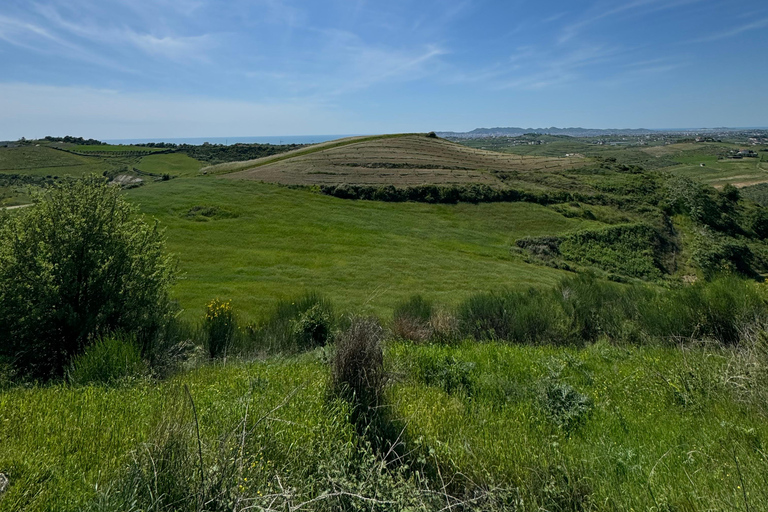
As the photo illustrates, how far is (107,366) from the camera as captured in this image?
654 cm

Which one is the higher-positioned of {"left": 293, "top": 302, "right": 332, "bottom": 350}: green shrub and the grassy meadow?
the grassy meadow

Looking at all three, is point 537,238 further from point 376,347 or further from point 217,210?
point 376,347

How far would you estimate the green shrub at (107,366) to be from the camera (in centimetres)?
630

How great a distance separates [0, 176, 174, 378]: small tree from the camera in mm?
8703

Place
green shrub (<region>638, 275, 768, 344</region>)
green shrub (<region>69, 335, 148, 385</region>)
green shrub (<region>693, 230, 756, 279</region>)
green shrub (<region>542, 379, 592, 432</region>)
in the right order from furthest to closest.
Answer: green shrub (<region>693, 230, 756, 279</region>) → green shrub (<region>638, 275, 768, 344</region>) → green shrub (<region>69, 335, 148, 385</region>) → green shrub (<region>542, 379, 592, 432</region>)

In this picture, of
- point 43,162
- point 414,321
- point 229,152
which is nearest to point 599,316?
point 414,321

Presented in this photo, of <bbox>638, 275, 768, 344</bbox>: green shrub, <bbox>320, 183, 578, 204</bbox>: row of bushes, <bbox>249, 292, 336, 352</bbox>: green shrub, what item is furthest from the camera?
<bbox>320, 183, 578, 204</bbox>: row of bushes

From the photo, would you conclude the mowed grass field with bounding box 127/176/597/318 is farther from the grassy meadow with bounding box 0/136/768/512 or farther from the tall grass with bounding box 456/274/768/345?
the tall grass with bounding box 456/274/768/345

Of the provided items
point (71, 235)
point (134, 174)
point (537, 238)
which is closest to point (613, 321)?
point (71, 235)

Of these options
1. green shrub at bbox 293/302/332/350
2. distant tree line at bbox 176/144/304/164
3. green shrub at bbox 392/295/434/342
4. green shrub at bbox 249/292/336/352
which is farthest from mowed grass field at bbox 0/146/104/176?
green shrub at bbox 392/295/434/342

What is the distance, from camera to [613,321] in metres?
13.0

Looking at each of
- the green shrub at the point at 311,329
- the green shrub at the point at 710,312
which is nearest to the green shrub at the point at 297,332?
the green shrub at the point at 311,329

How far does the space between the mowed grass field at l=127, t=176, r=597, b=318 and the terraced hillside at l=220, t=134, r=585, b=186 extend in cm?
618

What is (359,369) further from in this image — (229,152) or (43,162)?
(229,152)
